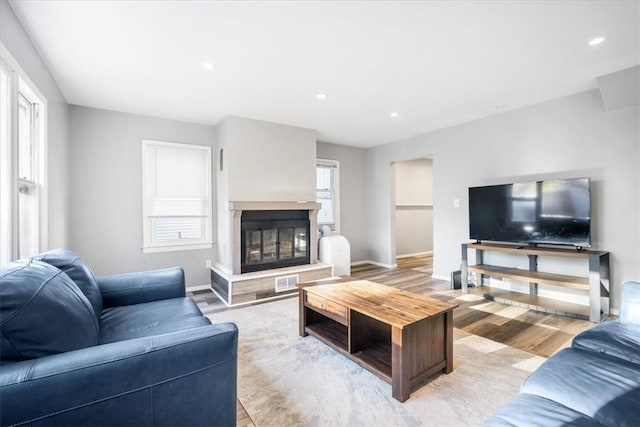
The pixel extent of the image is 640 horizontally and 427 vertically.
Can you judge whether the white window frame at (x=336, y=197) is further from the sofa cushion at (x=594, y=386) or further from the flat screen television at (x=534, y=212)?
the sofa cushion at (x=594, y=386)

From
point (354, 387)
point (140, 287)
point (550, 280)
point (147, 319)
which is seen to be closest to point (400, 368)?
point (354, 387)

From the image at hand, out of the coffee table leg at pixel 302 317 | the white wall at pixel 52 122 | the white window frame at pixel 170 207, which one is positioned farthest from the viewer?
the white window frame at pixel 170 207

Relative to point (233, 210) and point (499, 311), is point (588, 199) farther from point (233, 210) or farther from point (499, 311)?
point (233, 210)

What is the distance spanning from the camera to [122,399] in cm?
102

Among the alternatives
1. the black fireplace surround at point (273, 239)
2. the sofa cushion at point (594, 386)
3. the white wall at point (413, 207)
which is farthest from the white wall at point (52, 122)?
the white wall at point (413, 207)

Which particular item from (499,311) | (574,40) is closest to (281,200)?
(499,311)

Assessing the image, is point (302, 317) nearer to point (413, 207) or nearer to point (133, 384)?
point (133, 384)

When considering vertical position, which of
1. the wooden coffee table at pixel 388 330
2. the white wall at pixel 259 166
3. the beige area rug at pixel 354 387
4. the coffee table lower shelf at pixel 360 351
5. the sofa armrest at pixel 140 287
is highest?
the white wall at pixel 259 166

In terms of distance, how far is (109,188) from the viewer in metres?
3.72

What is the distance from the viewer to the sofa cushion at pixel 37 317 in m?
0.99

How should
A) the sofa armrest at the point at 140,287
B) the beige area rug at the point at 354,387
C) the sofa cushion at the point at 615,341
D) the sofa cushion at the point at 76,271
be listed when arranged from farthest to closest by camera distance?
the sofa armrest at the point at 140,287 → the sofa cushion at the point at 76,271 → the beige area rug at the point at 354,387 → the sofa cushion at the point at 615,341

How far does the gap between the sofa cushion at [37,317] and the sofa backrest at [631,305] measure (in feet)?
9.47

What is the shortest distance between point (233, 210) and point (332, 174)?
251cm

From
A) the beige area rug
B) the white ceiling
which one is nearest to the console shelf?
the beige area rug
